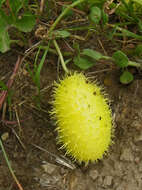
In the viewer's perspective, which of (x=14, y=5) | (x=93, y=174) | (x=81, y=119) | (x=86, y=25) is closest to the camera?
(x=81, y=119)

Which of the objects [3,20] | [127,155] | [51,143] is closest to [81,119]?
[51,143]

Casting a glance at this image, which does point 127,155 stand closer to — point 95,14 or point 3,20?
point 95,14

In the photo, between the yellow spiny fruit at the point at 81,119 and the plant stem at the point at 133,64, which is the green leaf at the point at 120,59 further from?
the yellow spiny fruit at the point at 81,119

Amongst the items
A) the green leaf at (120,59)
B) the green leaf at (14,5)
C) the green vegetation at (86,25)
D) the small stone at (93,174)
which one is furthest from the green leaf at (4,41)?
the small stone at (93,174)

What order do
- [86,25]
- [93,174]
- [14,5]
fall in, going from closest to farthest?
[14,5], [93,174], [86,25]

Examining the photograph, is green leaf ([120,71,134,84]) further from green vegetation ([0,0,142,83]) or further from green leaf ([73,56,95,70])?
green leaf ([73,56,95,70])

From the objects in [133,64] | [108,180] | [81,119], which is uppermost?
[133,64]
